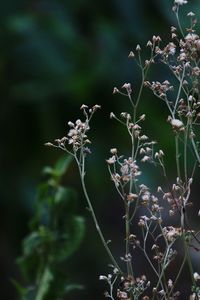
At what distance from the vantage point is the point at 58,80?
9.58 feet

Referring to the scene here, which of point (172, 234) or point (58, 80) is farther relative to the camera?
point (58, 80)

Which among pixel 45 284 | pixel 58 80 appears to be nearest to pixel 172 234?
pixel 45 284

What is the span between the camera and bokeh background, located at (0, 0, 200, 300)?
2.94m

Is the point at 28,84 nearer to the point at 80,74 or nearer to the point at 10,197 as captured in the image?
the point at 80,74

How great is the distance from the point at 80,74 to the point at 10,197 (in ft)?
1.56

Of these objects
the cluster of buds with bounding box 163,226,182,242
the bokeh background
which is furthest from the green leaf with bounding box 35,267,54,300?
the bokeh background

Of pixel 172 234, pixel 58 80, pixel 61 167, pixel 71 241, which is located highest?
pixel 58 80

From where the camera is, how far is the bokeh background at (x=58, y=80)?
294 cm

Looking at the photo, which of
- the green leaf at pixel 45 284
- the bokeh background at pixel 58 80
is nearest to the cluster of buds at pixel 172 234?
the green leaf at pixel 45 284

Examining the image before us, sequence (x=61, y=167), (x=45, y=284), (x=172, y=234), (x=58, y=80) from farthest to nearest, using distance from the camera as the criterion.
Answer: (x=58, y=80) < (x=61, y=167) < (x=45, y=284) < (x=172, y=234)

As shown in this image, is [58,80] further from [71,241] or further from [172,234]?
[172,234]

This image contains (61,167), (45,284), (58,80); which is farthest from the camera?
(58,80)

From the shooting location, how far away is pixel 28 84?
297 centimetres

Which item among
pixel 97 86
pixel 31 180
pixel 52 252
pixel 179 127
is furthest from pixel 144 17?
pixel 179 127
